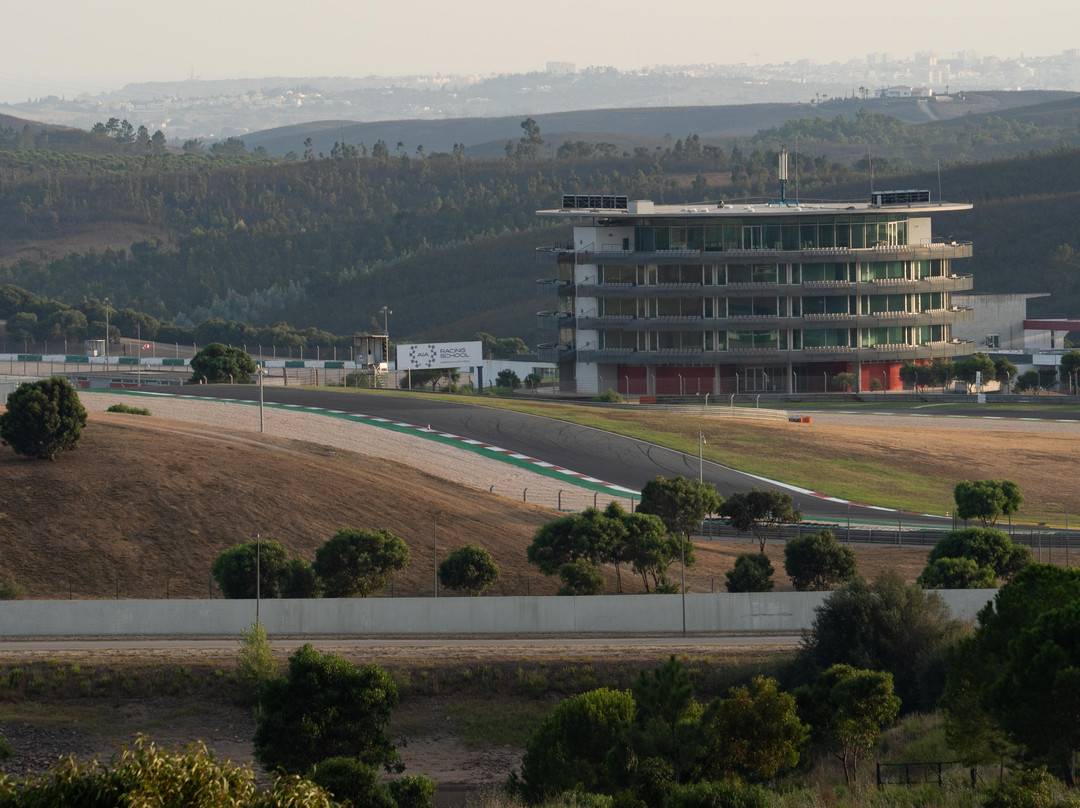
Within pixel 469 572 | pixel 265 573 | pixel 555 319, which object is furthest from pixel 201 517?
pixel 555 319

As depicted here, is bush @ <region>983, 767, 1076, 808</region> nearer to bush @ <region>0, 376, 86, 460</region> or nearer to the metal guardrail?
the metal guardrail

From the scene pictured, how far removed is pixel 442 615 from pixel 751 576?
1350 centimetres

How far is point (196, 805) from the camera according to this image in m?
19.2

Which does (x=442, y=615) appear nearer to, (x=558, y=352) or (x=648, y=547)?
(x=648, y=547)

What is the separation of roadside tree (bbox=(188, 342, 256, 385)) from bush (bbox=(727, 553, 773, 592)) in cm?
7233

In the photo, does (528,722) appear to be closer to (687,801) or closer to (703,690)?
(703,690)

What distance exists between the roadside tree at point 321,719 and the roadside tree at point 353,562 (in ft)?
63.1

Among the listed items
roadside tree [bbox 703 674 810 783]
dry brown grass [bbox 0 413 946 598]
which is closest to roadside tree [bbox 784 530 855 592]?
dry brown grass [bbox 0 413 946 598]

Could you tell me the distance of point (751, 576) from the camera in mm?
59812

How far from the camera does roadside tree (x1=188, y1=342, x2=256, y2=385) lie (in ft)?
405

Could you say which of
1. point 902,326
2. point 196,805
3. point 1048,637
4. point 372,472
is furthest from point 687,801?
point 902,326

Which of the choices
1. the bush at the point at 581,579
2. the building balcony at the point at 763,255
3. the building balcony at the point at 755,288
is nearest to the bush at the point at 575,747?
the bush at the point at 581,579

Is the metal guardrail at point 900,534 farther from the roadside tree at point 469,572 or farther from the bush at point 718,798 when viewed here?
the bush at point 718,798

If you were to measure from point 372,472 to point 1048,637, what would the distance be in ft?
170
